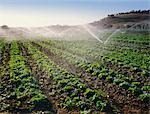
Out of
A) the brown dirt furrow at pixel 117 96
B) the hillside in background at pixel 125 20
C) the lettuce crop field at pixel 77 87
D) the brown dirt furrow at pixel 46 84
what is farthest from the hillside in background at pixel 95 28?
the brown dirt furrow at pixel 117 96

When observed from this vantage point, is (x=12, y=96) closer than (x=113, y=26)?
Yes

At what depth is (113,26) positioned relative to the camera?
39625 mm

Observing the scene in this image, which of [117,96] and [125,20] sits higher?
[125,20]

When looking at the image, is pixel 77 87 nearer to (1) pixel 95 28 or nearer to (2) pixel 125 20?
(1) pixel 95 28

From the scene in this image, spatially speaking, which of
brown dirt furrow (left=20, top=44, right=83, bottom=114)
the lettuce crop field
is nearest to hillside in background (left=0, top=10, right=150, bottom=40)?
brown dirt furrow (left=20, top=44, right=83, bottom=114)

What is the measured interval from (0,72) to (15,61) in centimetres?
186

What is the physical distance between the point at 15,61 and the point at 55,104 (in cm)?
605

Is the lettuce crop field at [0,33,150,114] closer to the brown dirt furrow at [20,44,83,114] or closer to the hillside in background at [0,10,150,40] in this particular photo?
the brown dirt furrow at [20,44,83,114]

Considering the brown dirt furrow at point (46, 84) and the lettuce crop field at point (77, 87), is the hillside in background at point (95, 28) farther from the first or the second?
the lettuce crop field at point (77, 87)

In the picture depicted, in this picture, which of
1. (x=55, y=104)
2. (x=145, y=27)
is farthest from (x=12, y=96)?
(x=145, y=27)

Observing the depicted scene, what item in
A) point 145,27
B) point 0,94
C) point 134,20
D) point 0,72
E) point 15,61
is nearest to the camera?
point 0,94

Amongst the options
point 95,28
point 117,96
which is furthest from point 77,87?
point 95,28

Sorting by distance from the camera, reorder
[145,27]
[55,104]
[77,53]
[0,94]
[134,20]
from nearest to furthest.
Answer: [55,104]
[0,94]
[77,53]
[145,27]
[134,20]

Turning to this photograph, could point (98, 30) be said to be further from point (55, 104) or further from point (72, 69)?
point (55, 104)
